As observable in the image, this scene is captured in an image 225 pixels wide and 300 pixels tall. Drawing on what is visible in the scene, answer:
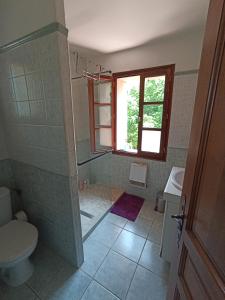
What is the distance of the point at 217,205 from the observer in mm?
517

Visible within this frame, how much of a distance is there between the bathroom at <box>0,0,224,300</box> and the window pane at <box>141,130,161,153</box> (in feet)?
0.07

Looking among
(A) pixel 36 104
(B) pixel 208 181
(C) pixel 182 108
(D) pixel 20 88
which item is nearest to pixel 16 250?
(A) pixel 36 104

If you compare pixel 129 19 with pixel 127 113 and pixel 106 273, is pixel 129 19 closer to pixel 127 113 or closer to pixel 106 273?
pixel 127 113

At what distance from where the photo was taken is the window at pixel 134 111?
2.17 m

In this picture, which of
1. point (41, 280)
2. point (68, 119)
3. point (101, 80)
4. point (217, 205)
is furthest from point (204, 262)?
point (101, 80)

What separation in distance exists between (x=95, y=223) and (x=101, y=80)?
83.6 inches

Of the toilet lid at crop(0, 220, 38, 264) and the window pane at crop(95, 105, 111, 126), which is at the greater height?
the window pane at crop(95, 105, 111, 126)

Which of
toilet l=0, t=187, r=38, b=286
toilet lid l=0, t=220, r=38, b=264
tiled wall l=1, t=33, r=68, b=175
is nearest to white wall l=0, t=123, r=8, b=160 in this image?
tiled wall l=1, t=33, r=68, b=175

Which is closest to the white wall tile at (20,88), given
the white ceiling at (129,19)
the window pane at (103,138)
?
the white ceiling at (129,19)

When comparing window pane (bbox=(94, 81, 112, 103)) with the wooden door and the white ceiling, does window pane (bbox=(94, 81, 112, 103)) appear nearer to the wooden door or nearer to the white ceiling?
the white ceiling

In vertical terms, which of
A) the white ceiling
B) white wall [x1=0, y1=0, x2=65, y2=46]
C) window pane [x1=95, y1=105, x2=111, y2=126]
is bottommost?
window pane [x1=95, y1=105, x2=111, y2=126]

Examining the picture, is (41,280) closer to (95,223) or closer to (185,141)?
(95,223)

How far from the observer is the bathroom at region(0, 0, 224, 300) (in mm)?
1136

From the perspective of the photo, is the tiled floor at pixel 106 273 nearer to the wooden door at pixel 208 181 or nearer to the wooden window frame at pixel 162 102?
the wooden door at pixel 208 181
